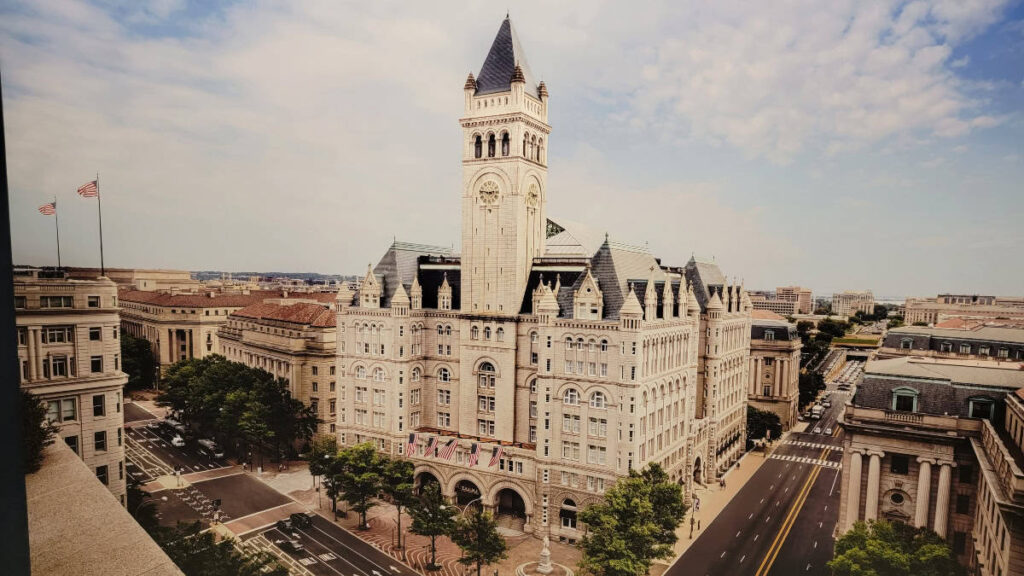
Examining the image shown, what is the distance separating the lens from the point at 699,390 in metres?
54.4

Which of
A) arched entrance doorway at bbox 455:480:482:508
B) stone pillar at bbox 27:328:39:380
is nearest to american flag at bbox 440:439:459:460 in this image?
arched entrance doorway at bbox 455:480:482:508

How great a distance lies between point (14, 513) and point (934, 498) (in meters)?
32.8

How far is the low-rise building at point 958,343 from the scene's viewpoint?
4072 centimetres

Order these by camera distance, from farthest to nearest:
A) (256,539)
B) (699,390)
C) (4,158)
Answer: (699,390)
(256,539)
(4,158)

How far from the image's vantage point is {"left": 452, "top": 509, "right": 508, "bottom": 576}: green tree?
33.1 m

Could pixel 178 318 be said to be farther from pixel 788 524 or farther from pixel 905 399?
pixel 788 524

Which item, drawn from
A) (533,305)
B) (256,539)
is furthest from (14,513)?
(533,305)

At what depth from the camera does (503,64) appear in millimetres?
46250

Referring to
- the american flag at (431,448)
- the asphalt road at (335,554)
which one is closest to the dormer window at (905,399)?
the asphalt road at (335,554)

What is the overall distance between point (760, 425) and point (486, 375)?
3763 centimetres

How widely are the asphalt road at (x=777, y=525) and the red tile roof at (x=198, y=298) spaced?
128 feet

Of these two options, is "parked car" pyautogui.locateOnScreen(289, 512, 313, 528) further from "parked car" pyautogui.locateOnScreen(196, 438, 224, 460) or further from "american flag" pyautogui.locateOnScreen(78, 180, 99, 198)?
"american flag" pyautogui.locateOnScreen(78, 180, 99, 198)

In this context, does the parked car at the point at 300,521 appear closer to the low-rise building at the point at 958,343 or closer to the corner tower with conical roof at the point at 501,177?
the corner tower with conical roof at the point at 501,177

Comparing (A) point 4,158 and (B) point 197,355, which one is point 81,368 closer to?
(A) point 4,158
